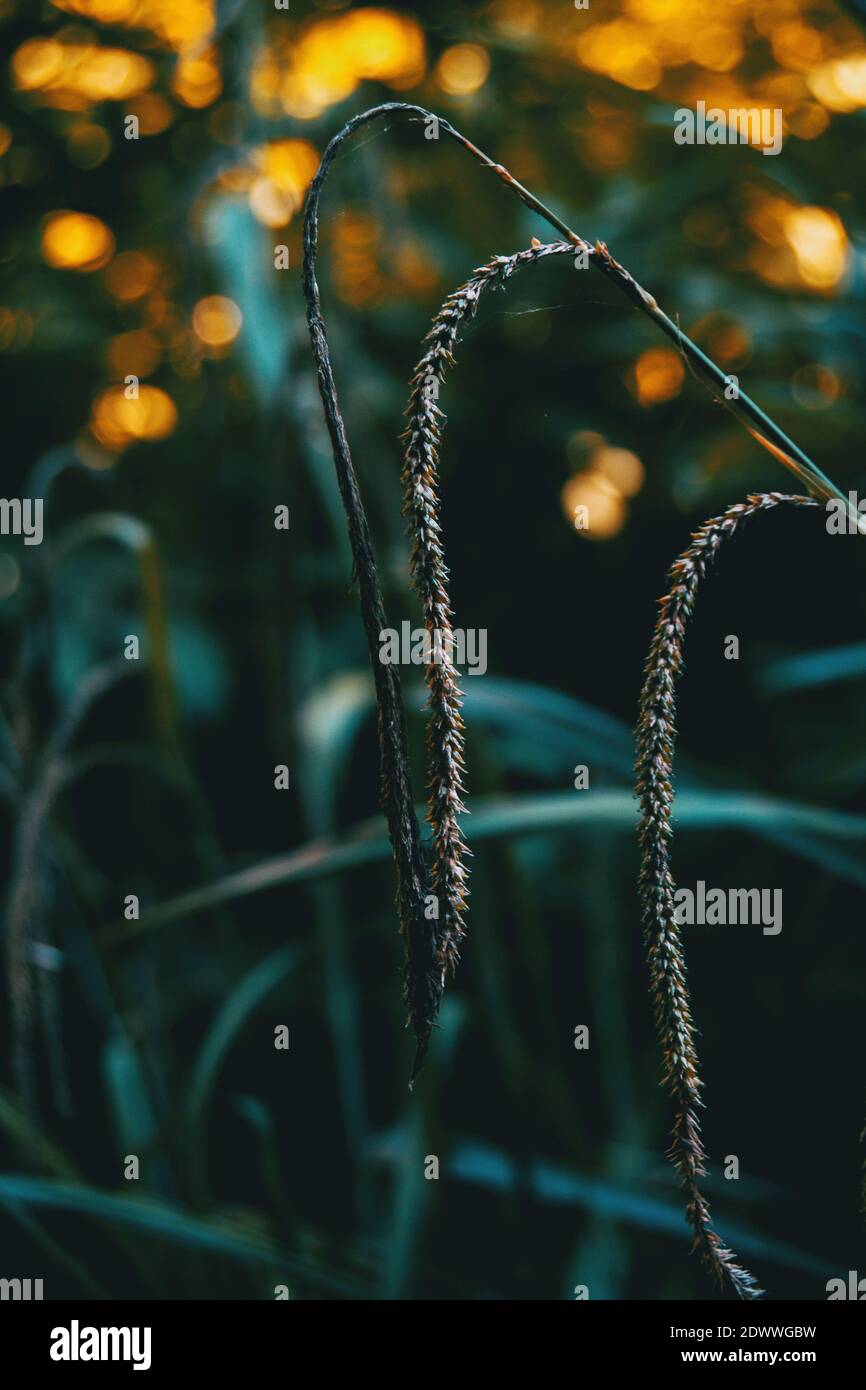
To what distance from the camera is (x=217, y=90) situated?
1180 millimetres

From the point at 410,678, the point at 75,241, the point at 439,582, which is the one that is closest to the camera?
the point at 439,582

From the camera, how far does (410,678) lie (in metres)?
0.86

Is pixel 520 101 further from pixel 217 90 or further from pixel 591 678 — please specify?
pixel 591 678

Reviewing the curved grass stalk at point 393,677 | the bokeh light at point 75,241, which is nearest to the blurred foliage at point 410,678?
the bokeh light at point 75,241

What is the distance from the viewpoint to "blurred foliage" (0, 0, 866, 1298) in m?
0.65


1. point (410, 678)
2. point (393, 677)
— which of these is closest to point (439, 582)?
point (393, 677)

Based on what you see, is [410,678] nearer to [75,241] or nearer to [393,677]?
[393,677]

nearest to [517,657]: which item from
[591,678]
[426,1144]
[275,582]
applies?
[591,678]

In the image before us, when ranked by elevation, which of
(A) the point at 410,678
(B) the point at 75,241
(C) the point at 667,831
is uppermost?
(B) the point at 75,241

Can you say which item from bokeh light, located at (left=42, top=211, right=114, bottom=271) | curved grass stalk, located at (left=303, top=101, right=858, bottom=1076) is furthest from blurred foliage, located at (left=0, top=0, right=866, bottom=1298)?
curved grass stalk, located at (left=303, top=101, right=858, bottom=1076)

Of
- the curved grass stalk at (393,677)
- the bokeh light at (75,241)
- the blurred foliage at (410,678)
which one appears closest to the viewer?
the curved grass stalk at (393,677)

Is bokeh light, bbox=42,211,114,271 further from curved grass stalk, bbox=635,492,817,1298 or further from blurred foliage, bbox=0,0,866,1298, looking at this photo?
curved grass stalk, bbox=635,492,817,1298

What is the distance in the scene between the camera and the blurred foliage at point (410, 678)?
25.6 inches

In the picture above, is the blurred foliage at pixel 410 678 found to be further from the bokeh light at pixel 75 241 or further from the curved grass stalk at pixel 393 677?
the curved grass stalk at pixel 393 677
